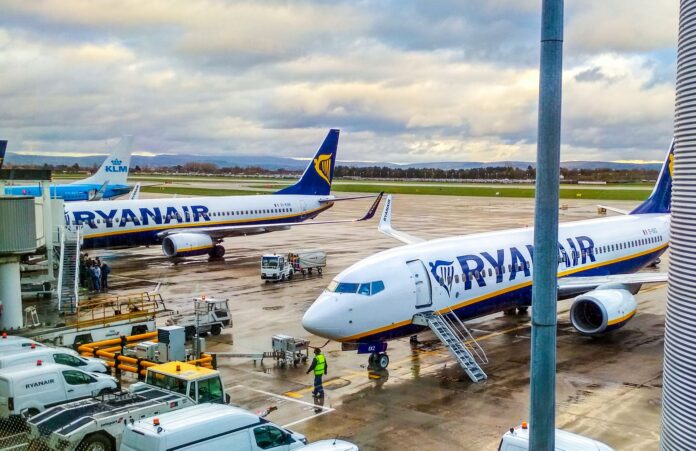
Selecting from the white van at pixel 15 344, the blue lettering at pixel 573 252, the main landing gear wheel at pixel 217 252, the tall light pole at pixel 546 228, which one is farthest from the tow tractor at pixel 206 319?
the main landing gear wheel at pixel 217 252

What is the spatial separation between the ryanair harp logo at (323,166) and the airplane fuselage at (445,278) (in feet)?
101

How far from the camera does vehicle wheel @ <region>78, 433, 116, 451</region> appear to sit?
47.5 ft

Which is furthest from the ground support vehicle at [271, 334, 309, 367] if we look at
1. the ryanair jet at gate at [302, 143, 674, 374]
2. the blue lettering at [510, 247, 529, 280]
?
the blue lettering at [510, 247, 529, 280]

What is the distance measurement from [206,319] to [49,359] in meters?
7.90

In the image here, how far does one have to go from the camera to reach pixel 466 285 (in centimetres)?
2400

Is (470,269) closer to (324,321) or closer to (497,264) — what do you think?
(497,264)

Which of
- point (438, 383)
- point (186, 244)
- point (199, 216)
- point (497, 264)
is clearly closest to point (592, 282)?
point (497, 264)

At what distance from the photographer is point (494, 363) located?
23.1 m

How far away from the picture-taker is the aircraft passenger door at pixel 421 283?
22250mm

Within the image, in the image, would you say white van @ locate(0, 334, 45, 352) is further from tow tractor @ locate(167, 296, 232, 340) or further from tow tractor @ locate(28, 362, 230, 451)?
tow tractor @ locate(167, 296, 232, 340)

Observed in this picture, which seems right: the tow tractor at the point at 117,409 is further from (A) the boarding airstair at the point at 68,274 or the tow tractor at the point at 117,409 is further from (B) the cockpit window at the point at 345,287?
(A) the boarding airstair at the point at 68,274

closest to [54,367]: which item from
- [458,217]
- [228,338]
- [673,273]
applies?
[228,338]

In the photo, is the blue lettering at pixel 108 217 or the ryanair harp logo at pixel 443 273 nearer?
the ryanair harp logo at pixel 443 273

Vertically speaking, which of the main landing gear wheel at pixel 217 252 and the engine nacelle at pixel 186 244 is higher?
the engine nacelle at pixel 186 244
